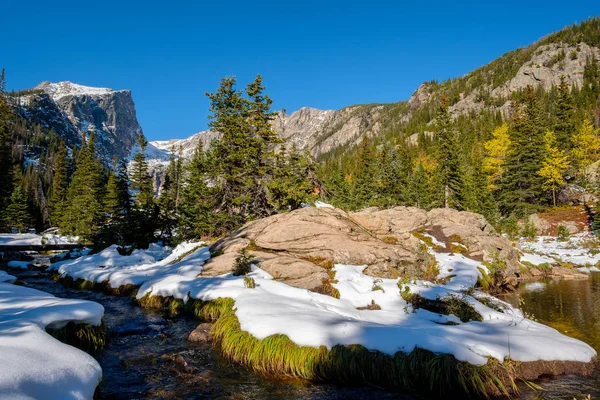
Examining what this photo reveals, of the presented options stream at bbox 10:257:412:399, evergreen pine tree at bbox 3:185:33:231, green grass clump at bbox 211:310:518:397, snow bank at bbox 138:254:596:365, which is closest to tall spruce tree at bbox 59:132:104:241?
evergreen pine tree at bbox 3:185:33:231

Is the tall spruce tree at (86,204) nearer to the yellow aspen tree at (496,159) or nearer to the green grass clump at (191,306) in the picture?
the green grass clump at (191,306)

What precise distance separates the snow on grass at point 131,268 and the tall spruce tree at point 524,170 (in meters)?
47.0

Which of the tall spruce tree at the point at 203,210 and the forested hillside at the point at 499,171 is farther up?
the forested hillside at the point at 499,171

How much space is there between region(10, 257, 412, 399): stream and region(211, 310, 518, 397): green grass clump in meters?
0.23

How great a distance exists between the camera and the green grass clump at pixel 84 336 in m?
8.12

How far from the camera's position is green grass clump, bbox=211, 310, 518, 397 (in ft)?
21.9

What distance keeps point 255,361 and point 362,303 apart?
525 centimetres

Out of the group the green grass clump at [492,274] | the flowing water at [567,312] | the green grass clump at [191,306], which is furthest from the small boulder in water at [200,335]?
the green grass clump at [492,274]

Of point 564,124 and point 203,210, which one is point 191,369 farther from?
point 564,124

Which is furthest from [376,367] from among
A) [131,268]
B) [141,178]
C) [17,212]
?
[17,212]

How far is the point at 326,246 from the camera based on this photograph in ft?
53.3

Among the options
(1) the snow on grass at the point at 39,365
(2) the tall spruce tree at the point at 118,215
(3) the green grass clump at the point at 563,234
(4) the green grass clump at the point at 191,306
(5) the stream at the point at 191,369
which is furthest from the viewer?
(3) the green grass clump at the point at 563,234

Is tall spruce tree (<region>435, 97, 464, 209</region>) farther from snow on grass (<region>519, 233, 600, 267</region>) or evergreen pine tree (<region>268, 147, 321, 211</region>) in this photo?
evergreen pine tree (<region>268, 147, 321, 211</region>)

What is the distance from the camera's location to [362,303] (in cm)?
1214
